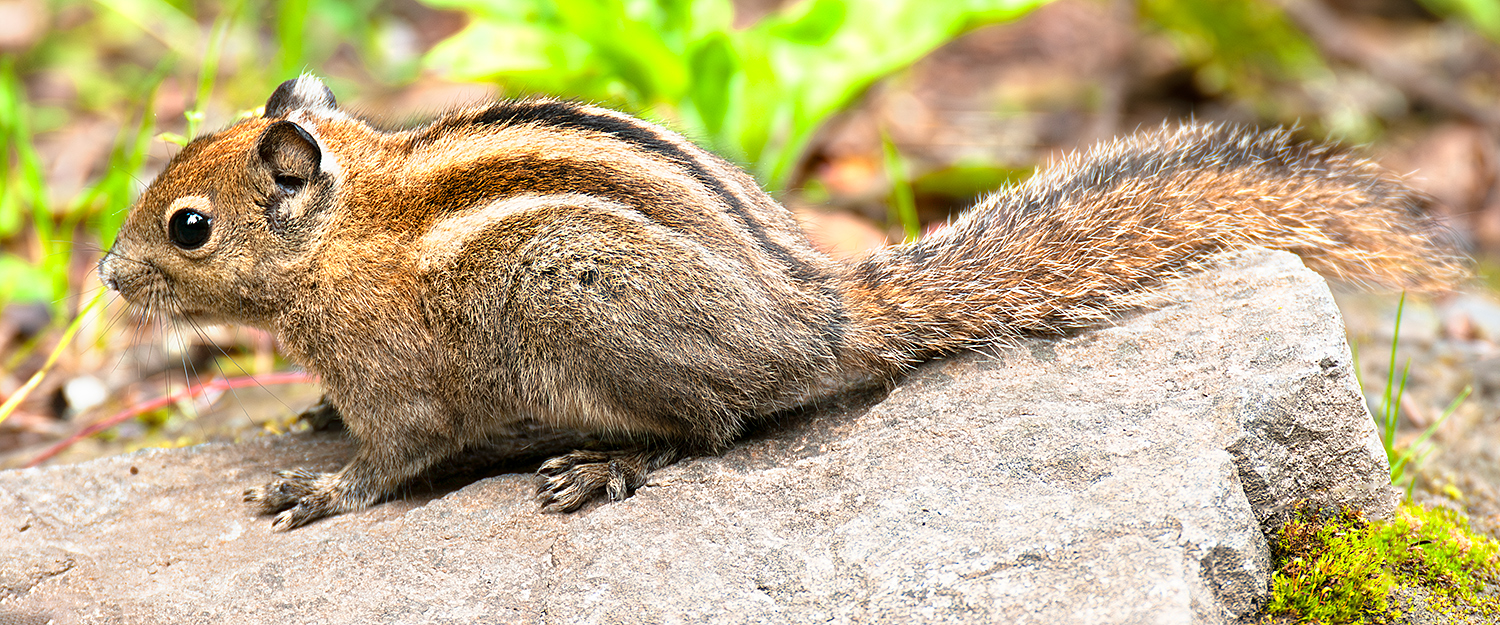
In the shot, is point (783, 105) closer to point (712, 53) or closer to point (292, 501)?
point (712, 53)

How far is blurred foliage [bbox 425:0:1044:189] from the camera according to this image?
21.4ft

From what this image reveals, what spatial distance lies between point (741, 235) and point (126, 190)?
13.9ft

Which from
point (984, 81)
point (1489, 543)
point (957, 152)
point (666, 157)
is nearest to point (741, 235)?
point (666, 157)

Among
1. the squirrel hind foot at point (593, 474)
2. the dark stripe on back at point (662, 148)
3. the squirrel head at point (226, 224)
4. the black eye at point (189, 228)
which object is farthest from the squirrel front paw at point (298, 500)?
the dark stripe on back at point (662, 148)

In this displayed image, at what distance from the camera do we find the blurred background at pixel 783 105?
5844 mm

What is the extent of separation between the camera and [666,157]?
4.05 meters

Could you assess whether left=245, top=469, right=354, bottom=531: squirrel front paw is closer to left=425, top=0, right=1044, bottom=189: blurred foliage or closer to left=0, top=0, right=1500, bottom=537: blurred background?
left=0, top=0, right=1500, bottom=537: blurred background

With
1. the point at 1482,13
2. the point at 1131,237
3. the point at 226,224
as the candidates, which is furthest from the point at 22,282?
the point at 1482,13

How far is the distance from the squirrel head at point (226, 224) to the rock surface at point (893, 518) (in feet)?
2.33

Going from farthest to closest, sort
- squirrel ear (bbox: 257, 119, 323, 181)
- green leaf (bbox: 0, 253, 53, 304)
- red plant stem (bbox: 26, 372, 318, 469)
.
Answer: green leaf (bbox: 0, 253, 53, 304)
red plant stem (bbox: 26, 372, 318, 469)
squirrel ear (bbox: 257, 119, 323, 181)

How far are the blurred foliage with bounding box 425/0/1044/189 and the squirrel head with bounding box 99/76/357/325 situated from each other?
7.95 feet

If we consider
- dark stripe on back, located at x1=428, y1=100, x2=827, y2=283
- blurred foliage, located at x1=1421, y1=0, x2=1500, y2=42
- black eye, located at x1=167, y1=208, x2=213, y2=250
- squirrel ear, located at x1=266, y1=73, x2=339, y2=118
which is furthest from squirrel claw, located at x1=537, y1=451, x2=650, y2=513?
blurred foliage, located at x1=1421, y1=0, x2=1500, y2=42

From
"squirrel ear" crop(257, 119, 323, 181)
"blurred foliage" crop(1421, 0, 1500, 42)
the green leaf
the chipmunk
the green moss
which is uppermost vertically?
"squirrel ear" crop(257, 119, 323, 181)

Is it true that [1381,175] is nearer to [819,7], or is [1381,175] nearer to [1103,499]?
[1103,499]
